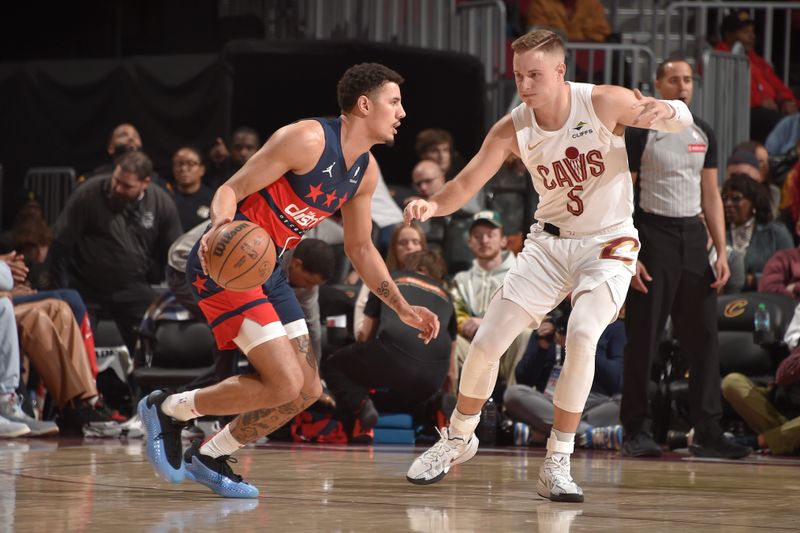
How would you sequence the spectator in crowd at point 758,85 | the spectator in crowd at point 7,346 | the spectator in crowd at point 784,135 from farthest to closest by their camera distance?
1. the spectator in crowd at point 758,85
2. the spectator in crowd at point 784,135
3. the spectator in crowd at point 7,346

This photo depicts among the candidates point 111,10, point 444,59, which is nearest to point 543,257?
point 444,59

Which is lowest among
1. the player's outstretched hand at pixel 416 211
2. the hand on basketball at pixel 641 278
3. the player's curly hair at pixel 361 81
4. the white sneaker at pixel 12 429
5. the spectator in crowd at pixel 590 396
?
the white sneaker at pixel 12 429

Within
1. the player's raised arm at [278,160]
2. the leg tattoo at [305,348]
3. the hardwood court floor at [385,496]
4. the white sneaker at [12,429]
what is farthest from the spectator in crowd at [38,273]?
the player's raised arm at [278,160]

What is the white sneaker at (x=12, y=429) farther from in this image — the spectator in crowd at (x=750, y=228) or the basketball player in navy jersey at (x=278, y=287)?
the spectator in crowd at (x=750, y=228)

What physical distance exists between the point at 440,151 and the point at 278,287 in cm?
484

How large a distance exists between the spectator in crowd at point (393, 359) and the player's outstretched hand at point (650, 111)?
9.52 ft

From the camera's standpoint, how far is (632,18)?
40.5 feet

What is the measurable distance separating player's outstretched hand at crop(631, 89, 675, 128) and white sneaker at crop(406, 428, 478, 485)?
61.3 inches

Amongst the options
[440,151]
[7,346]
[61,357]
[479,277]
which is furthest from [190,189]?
[479,277]

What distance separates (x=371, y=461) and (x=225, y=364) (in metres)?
1.55

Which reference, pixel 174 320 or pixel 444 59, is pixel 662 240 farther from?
pixel 444 59

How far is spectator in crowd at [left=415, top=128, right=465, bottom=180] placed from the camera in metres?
9.85

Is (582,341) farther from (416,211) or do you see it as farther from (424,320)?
(416,211)

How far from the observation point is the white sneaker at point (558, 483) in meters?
4.73
